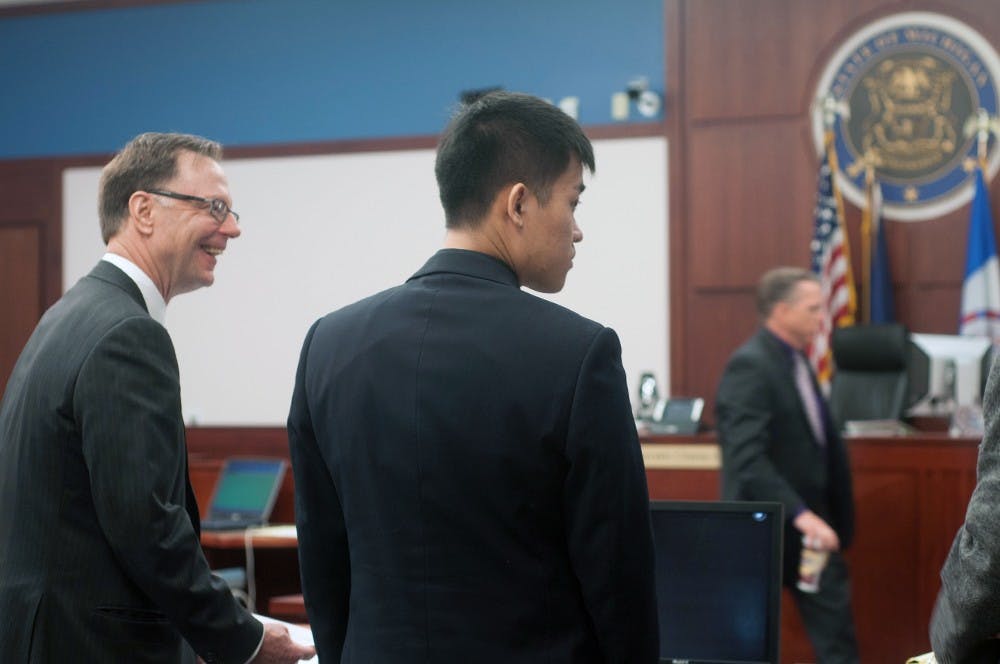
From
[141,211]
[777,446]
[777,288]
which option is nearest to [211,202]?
[141,211]

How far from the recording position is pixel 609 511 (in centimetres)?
150

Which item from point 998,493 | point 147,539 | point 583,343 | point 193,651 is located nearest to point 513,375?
point 583,343

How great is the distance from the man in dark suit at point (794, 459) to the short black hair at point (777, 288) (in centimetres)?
2

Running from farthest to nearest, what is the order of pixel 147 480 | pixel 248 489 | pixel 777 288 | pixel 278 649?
pixel 248 489, pixel 777 288, pixel 278 649, pixel 147 480

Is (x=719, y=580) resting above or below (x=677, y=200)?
below

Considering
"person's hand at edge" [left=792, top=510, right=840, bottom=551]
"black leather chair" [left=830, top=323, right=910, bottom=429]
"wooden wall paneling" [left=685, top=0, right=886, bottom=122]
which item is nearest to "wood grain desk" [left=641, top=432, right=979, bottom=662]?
"black leather chair" [left=830, top=323, right=910, bottom=429]

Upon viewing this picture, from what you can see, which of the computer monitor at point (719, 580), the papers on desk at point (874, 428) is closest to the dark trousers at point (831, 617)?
the papers on desk at point (874, 428)

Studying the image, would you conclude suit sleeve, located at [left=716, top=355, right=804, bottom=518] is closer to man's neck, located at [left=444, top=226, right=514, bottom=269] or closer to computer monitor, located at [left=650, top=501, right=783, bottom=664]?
computer monitor, located at [left=650, top=501, right=783, bottom=664]

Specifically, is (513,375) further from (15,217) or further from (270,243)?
(15,217)

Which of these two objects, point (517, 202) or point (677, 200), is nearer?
point (517, 202)

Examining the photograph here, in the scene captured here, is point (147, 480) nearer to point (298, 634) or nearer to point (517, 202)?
Answer: point (298, 634)

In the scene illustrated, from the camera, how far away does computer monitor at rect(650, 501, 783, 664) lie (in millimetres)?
2236

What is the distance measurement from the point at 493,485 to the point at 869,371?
628cm

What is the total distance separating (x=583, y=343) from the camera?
1.52 meters
